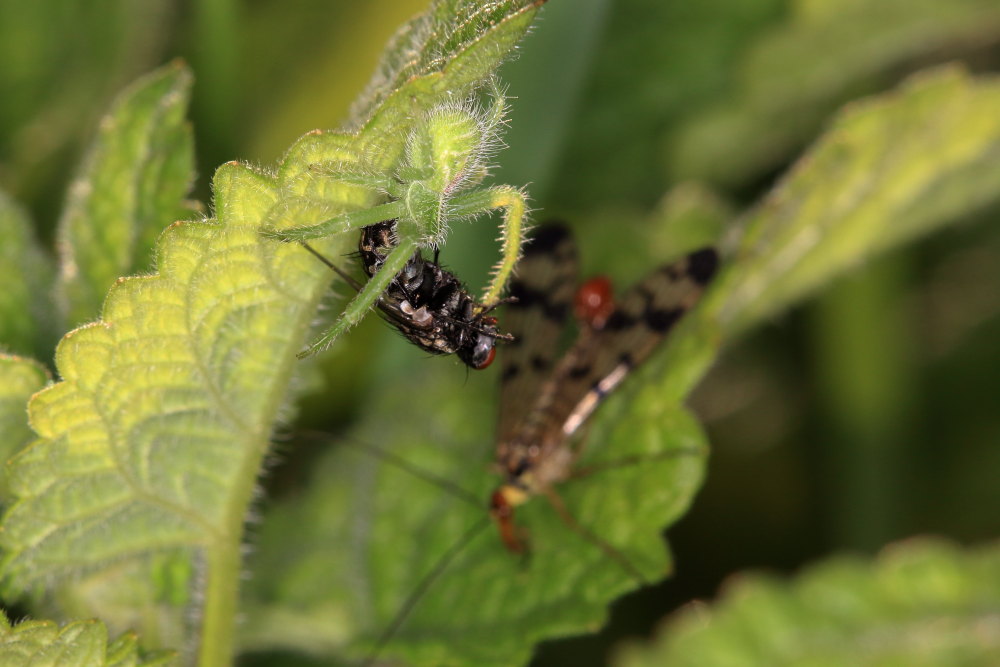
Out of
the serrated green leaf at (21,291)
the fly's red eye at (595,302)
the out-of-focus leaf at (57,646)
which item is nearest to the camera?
the out-of-focus leaf at (57,646)

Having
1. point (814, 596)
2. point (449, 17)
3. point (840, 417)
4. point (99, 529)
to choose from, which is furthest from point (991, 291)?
point (99, 529)

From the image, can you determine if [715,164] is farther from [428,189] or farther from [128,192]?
[428,189]

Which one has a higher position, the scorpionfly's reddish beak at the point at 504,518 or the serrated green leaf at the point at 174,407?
the serrated green leaf at the point at 174,407

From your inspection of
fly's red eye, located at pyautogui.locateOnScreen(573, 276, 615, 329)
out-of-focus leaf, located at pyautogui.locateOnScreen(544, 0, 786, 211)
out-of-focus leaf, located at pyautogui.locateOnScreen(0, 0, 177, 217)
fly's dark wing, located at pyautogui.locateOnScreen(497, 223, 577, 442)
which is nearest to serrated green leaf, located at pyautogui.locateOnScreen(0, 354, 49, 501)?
fly's dark wing, located at pyautogui.locateOnScreen(497, 223, 577, 442)

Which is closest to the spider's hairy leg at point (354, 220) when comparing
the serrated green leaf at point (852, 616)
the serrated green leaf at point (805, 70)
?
the serrated green leaf at point (852, 616)

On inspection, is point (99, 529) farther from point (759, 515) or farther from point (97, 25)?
point (759, 515)

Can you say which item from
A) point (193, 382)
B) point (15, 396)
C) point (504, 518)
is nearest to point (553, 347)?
point (504, 518)

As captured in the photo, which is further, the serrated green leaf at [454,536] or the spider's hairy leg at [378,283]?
the serrated green leaf at [454,536]

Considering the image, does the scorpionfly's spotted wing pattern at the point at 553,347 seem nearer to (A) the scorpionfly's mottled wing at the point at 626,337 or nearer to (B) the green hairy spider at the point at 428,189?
(A) the scorpionfly's mottled wing at the point at 626,337
